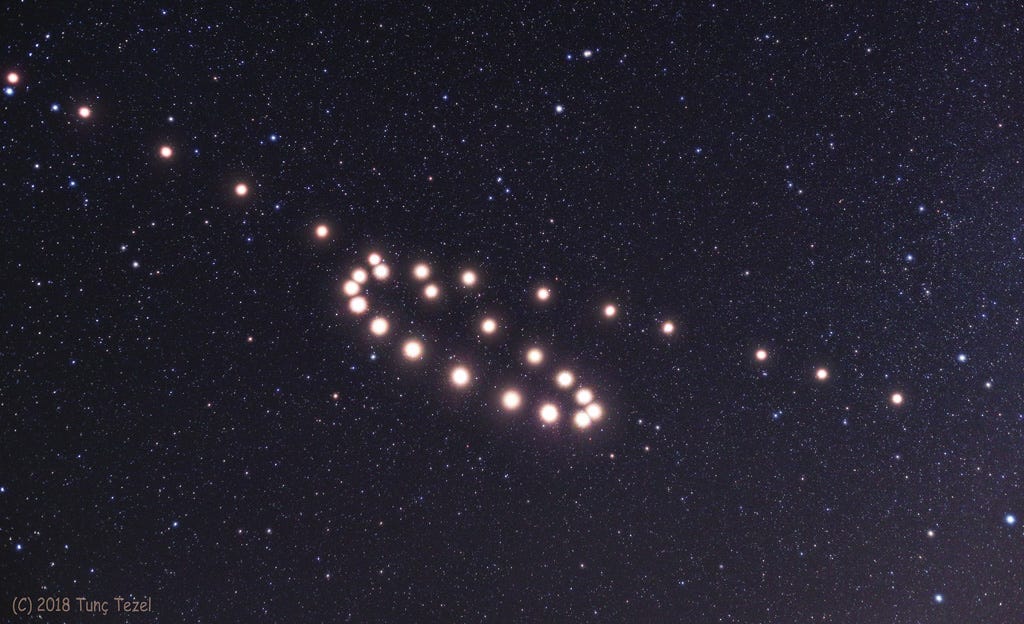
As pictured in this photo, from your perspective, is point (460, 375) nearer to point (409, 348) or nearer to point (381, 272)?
point (409, 348)

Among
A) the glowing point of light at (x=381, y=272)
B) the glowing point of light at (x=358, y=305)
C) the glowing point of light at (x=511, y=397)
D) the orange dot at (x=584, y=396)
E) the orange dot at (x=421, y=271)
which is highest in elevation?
the glowing point of light at (x=381, y=272)

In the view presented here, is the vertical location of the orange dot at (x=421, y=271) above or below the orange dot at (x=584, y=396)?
above

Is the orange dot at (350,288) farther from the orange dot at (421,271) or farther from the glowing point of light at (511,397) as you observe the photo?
the glowing point of light at (511,397)

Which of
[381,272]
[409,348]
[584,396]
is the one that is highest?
[381,272]

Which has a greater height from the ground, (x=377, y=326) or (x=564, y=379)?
(x=377, y=326)

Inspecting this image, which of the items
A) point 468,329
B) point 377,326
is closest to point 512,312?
point 468,329

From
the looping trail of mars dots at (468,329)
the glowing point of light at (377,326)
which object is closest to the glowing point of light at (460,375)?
the looping trail of mars dots at (468,329)
